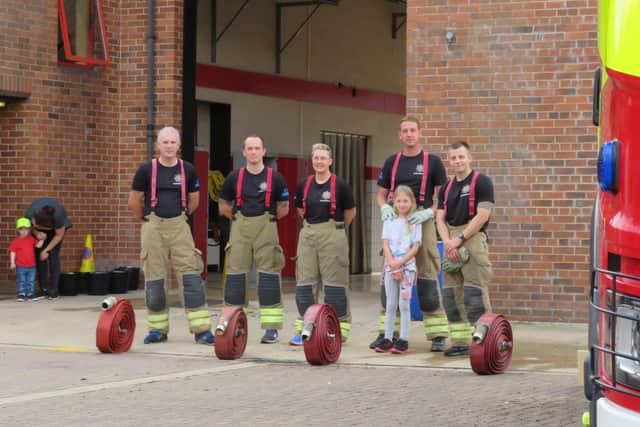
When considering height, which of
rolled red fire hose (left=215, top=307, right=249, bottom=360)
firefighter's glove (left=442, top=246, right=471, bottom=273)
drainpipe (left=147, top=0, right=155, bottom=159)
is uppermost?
drainpipe (left=147, top=0, right=155, bottom=159)

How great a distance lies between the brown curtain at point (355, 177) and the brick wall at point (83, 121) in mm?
8252

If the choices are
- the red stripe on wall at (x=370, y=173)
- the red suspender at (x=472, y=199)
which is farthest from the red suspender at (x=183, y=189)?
the red stripe on wall at (x=370, y=173)

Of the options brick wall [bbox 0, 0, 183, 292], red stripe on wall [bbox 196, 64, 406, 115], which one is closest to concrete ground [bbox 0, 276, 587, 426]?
brick wall [bbox 0, 0, 183, 292]

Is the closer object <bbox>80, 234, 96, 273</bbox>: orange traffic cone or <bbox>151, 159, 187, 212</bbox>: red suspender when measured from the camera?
<bbox>151, 159, 187, 212</bbox>: red suspender

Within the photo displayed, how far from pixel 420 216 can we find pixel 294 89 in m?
14.1

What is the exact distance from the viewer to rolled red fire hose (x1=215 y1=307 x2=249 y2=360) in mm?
10906

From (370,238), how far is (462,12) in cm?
1335

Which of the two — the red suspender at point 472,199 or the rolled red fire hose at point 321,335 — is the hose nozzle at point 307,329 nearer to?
the rolled red fire hose at point 321,335

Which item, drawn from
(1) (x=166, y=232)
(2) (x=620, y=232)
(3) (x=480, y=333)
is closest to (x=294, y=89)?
(1) (x=166, y=232)

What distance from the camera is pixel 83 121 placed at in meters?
18.4

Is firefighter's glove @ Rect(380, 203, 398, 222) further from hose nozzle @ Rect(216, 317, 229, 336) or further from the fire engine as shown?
the fire engine

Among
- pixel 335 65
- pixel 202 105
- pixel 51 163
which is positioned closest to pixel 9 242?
pixel 51 163

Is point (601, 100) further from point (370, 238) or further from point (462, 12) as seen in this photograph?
point (370, 238)

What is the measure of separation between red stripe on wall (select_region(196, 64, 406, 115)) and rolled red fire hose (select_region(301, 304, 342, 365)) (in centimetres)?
1212
